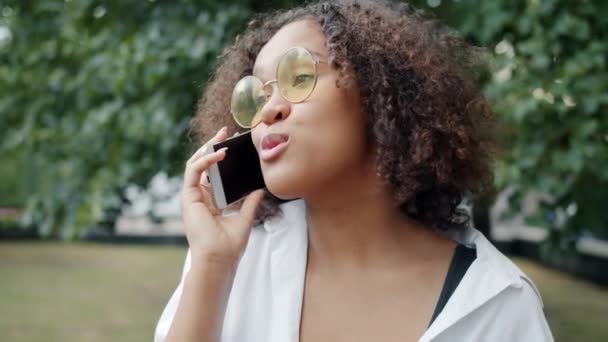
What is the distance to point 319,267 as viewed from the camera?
1.67 metres

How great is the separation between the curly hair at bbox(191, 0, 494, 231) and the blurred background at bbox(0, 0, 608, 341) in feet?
2.62

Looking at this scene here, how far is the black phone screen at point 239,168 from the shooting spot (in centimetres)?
163

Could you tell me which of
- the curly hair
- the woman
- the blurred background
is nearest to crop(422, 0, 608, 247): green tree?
the blurred background

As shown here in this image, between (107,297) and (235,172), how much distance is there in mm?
8708

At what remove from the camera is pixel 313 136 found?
146cm

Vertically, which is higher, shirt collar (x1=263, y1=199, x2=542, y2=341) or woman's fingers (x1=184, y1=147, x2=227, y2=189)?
woman's fingers (x1=184, y1=147, x2=227, y2=189)

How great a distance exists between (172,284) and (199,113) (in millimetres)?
8888

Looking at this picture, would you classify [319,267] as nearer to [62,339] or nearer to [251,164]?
[251,164]

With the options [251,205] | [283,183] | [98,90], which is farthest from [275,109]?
[98,90]

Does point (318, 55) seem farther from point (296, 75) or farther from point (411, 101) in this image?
point (411, 101)

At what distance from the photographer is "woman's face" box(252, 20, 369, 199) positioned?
1467mm

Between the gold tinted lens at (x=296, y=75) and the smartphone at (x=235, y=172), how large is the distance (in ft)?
0.66

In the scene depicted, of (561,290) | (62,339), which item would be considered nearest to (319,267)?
(62,339)

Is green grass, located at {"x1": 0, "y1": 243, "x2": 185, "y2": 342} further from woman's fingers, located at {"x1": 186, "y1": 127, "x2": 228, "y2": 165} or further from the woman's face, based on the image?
the woman's face
